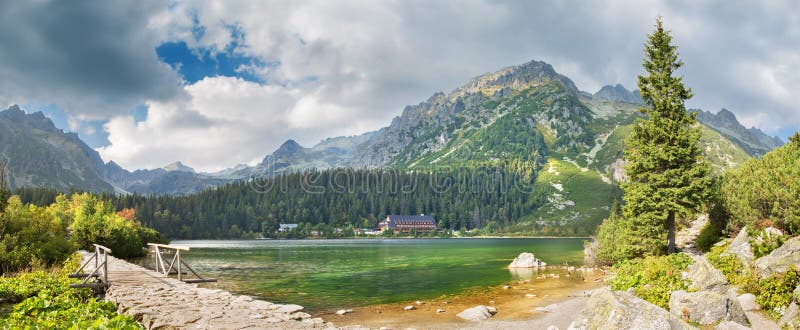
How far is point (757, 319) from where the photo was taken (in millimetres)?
18656

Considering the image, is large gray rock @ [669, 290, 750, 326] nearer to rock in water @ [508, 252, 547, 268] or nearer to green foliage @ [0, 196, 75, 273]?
rock in water @ [508, 252, 547, 268]

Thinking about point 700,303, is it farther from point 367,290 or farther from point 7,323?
point 367,290

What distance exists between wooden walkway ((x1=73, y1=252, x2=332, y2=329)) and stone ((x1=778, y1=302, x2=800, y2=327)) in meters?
17.7

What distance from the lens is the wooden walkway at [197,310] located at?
1739 cm

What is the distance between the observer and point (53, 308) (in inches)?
779

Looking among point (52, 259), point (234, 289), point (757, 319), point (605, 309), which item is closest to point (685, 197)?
point (757, 319)

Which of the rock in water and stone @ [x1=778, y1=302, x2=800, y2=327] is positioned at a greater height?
stone @ [x1=778, y1=302, x2=800, y2=327]

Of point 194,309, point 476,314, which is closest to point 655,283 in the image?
point 476,314

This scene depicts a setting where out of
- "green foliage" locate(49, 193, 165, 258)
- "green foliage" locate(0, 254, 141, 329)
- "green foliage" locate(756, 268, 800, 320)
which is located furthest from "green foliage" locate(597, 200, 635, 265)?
"green foliage" locate(49, 193, 165, 258)

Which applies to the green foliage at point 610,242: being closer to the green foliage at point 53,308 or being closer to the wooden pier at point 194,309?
the wooden pier at point 194,309

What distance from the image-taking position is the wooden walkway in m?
17.4

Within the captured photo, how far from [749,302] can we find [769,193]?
14492mm

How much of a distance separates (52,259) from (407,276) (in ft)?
119

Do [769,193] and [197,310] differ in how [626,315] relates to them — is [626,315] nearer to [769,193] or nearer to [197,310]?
[197,310]
